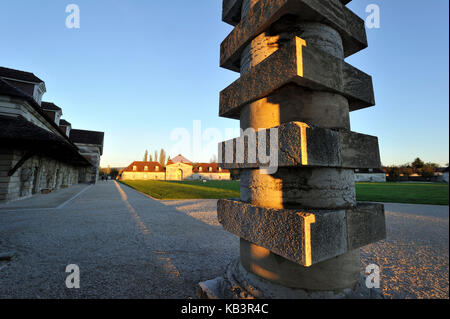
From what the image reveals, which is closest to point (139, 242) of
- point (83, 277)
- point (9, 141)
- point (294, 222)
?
point (83, 277)

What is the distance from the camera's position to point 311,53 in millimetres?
1575

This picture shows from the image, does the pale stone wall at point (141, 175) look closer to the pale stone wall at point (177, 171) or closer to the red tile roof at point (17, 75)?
the pale stone wall at point (177, 171)

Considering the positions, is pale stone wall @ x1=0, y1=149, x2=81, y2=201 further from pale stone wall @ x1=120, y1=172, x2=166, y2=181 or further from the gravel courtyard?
pale stone wall @ x1=120, y1=172, x2=166, y2=181

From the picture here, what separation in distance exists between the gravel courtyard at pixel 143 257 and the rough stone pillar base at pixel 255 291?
526mm

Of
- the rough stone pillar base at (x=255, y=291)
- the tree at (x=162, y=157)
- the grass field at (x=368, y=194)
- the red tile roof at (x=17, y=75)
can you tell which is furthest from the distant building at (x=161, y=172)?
the rough stone pillar base at (x=255, y=291)

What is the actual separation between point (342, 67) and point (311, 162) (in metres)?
1.06

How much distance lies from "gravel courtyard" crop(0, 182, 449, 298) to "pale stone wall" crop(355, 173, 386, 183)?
188 ft

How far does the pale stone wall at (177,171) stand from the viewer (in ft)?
202

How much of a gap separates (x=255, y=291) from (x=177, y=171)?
6222 centimetres

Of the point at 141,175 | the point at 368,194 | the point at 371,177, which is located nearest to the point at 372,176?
the point at 371,177

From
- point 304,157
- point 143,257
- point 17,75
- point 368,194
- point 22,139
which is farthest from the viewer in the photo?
point 368,194

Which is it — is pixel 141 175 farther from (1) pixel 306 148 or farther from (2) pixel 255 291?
(1) pixel 306 148

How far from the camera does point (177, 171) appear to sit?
203 feet

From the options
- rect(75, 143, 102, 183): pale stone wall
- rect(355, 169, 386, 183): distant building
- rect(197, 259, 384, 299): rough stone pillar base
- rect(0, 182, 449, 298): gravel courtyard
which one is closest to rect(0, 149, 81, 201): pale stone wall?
rect(0, 182, 449, 298): gravel courtyard
